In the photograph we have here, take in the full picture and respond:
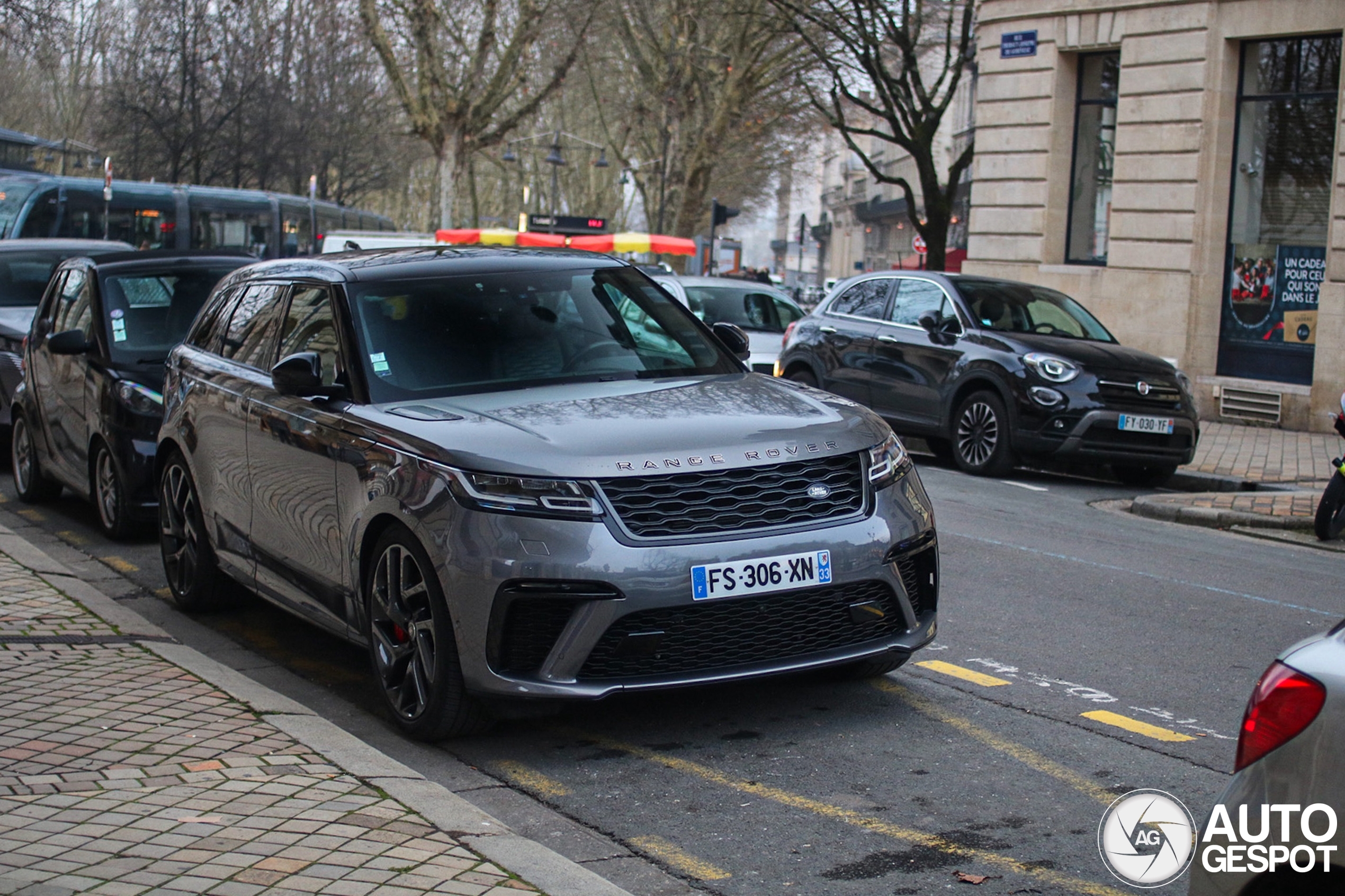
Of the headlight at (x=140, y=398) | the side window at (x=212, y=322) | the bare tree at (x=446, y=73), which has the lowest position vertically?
the headlight at (x=140, y=398)

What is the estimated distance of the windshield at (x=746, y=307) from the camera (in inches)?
725

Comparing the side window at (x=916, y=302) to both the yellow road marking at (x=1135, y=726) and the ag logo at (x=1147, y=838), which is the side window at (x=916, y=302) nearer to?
the yellow road marking at (x=1135, y=726)

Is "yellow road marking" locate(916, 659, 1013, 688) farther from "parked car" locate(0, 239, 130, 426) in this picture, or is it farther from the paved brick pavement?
"parked car" locate(0, 239, 130, 426)

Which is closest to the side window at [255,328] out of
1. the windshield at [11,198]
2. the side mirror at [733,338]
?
the side mirror at [733,338]

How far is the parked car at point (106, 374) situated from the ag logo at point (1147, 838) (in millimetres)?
6583

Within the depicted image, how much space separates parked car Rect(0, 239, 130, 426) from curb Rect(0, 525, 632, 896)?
22.6 ft

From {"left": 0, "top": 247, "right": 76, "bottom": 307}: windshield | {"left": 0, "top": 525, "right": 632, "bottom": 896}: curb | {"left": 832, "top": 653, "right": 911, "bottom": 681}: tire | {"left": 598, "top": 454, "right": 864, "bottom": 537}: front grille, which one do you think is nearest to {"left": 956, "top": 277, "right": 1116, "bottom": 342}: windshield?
{"left": 0, "top": 247, "right": 76, "bottom": 307}: windshield

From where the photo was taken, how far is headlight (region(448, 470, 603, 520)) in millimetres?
5055

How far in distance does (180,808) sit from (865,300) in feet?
39.9

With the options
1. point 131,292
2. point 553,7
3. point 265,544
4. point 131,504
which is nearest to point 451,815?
point 265,544

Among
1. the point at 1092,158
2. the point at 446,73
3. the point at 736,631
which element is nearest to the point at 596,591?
the point at 736,631

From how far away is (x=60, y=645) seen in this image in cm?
648

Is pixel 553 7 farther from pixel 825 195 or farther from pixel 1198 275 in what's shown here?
pixel 825 195

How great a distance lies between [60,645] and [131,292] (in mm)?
4678
